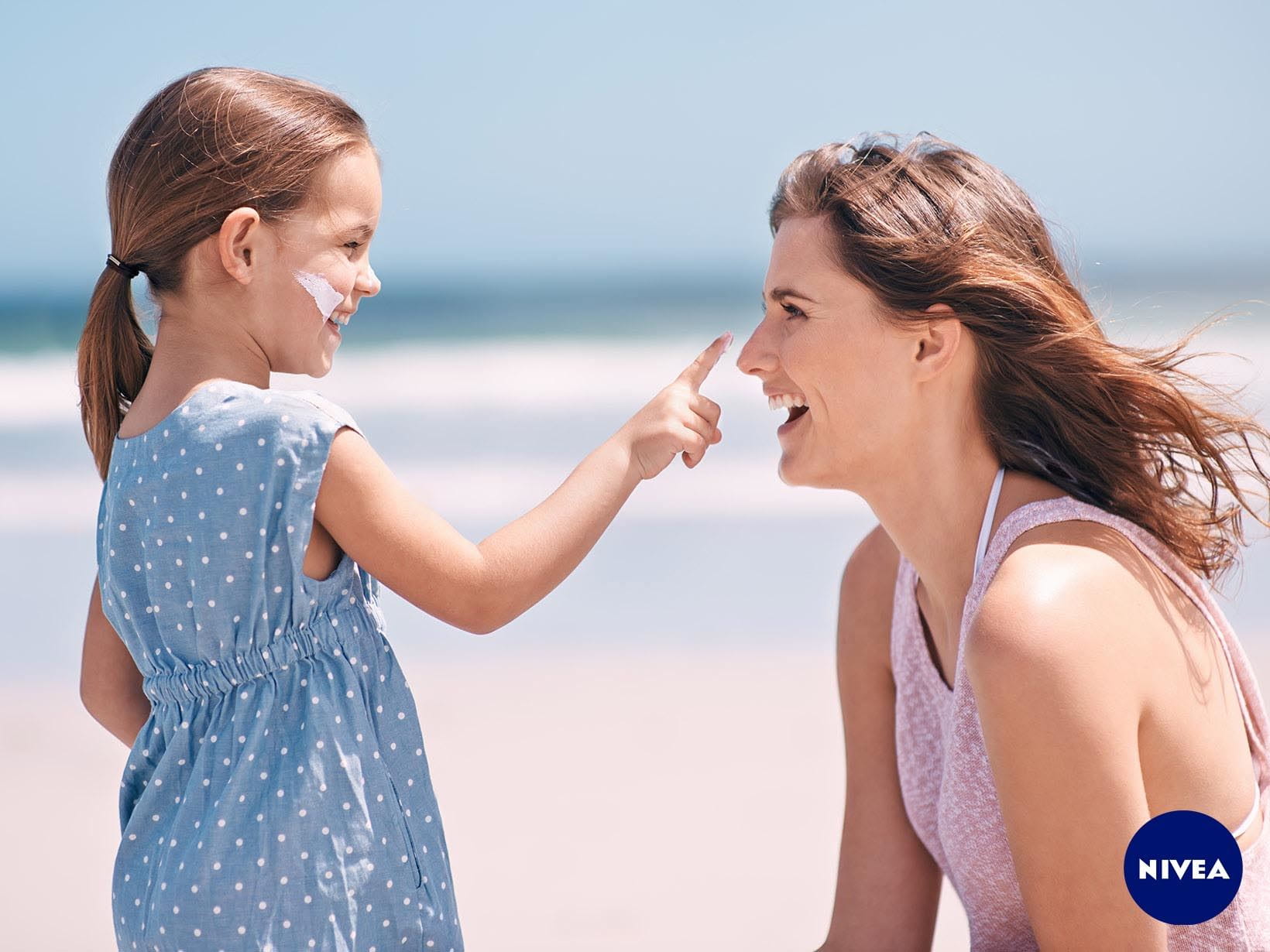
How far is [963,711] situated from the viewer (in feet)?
7.64

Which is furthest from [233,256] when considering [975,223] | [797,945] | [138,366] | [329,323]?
[797,945]

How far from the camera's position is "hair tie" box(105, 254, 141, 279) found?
7.74ft

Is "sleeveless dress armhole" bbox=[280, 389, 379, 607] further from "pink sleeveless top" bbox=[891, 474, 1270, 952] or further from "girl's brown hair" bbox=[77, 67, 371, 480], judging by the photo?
"pink sleeveless top" bbox=[891, 474, 1270, 952]

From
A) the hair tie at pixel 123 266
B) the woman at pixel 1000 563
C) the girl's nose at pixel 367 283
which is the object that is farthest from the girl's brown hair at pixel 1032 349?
the hair tie at pixel 123 266

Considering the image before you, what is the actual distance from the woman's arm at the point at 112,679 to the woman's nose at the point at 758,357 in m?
1.30

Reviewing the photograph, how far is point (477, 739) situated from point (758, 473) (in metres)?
4.16

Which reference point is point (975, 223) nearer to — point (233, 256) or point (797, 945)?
point (233, 256)

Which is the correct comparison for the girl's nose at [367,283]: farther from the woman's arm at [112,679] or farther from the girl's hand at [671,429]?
the woman's arm at [112,679]

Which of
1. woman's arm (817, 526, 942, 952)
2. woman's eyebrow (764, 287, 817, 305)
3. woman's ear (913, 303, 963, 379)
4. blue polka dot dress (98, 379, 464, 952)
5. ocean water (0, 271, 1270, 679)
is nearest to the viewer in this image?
blue polka dot dress (98, 379, 464, 952)

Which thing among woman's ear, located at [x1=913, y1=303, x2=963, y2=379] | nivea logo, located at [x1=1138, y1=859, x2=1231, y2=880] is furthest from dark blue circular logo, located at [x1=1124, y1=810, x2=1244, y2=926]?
woman's ear, located at [x1=913, y1=303, x2=963, y2=379]

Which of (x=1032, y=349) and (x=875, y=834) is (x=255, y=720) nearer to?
(x=875, y=834)

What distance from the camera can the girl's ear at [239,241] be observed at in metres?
2.25

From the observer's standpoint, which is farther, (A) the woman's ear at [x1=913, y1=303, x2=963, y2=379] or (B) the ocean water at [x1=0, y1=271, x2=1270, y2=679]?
(B) the ocean water at [x1=0, y1=271, x2=1270, y2=679]

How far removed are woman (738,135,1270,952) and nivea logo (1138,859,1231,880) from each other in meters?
0.06
